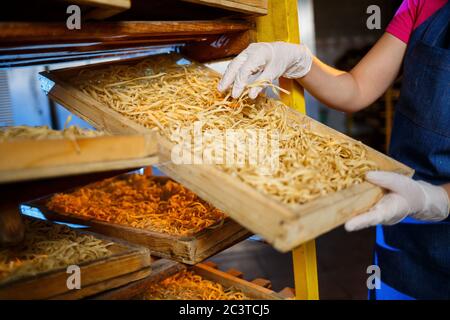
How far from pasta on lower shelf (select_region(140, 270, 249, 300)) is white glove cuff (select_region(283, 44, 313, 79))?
1.01 meters

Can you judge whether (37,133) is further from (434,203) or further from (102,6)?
(434,203)

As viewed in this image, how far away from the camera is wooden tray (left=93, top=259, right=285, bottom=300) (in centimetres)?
129

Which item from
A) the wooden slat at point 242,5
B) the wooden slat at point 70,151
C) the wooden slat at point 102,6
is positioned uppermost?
the wooden slat at point 242,5

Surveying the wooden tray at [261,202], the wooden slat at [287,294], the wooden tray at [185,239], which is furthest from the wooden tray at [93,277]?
the wooden slat at [287,294]

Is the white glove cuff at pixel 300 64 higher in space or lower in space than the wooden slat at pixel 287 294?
higher

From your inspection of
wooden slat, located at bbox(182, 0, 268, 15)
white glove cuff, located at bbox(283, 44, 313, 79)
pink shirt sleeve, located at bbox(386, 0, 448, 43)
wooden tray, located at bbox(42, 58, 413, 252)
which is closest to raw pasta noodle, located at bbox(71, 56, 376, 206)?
wooden tray, located at bbox(42, 58, 413, 252)

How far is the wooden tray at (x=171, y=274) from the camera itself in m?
1.29

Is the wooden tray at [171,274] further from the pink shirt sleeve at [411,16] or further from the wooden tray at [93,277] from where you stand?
the pink shirt sleeve at [411,16]

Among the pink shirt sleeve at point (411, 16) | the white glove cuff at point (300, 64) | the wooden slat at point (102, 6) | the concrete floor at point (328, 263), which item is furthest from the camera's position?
the concrete floor at point (328, 263)

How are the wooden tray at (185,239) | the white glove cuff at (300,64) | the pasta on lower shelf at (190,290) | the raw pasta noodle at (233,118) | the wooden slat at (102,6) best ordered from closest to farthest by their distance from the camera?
the wooden slat at (102,6) → the raw pasta noodle at (233,118) → the wooden tray at (185,239) → the pasta on lower shelf at (190,290) → the white glove cuff at (300,64)

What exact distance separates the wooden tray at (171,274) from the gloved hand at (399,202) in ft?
1.59
